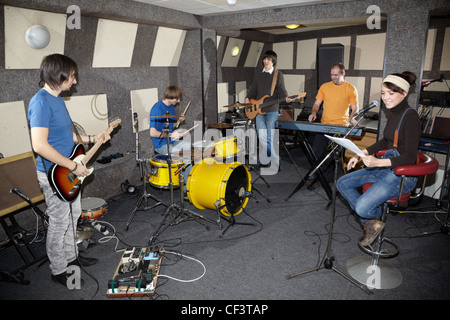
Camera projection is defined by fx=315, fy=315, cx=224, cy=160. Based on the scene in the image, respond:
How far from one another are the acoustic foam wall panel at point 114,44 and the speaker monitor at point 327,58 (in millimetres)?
3495

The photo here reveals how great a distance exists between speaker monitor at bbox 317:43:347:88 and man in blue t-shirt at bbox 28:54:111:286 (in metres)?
4.78

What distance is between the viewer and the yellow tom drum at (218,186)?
337 cm

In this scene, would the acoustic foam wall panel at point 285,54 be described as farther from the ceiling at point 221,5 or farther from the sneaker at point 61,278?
the sneaker at point 61,278

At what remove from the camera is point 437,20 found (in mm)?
4840

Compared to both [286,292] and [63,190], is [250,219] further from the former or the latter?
[63,190]

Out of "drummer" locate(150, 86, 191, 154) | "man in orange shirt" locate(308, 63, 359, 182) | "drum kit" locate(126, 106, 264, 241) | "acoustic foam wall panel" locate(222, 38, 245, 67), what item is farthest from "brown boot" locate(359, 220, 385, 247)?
"acoustic foam wall panel" locate(222, 38, 245, 67)

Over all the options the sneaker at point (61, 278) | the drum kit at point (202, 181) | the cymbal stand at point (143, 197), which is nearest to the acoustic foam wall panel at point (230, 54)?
the drum kit at point (202, 181)

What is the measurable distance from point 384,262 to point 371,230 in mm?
421

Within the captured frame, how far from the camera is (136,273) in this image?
2586mm

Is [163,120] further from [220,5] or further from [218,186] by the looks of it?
[220,5]

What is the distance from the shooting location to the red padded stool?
2.38 metres

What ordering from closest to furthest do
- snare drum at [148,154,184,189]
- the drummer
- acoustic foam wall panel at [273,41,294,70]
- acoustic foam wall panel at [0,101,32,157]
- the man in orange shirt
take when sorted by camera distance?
acoustic foam wall panel at [0,101,32,157] < snare drum at [148,154,184,189] < the drummer < the man in orange shirt < acoustic foam wall panel at [273,41,294,70]

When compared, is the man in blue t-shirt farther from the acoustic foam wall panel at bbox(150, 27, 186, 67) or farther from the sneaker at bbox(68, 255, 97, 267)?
the acoustic foam wall panel at bbox(150, 27, 186, 67)
